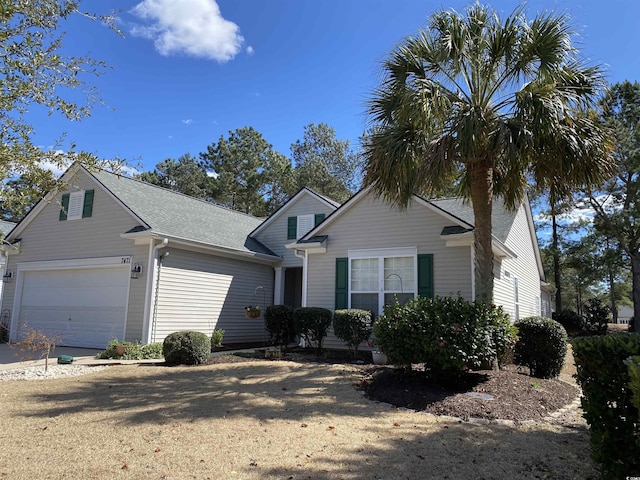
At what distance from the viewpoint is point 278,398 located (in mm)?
6891

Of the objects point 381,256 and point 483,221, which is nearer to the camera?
point 483,221

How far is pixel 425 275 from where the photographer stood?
11.9m

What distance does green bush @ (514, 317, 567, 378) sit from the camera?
866 centimetres

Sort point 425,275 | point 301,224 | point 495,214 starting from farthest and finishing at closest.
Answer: point 301,224 → point 495,214 → point 425,275

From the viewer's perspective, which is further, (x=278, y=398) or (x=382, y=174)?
(x=382, y=174)

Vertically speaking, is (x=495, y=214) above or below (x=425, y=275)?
above

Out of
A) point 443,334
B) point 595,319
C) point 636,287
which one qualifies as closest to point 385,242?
point 443,334

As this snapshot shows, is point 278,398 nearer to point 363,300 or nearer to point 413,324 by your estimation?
point 413,324

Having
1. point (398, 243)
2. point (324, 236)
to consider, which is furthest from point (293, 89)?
point (398, 243)

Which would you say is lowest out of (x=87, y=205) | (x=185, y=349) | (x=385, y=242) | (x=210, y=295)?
(x=185, y=349)

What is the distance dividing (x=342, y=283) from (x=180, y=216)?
6618 mm

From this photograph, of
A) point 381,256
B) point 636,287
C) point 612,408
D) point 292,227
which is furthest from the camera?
point 636,287

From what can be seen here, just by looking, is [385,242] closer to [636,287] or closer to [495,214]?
[495,214]

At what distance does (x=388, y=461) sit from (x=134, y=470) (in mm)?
2426
